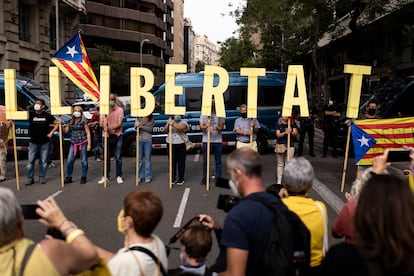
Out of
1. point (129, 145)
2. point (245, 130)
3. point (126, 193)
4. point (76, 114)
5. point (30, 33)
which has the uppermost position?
point (30, 33)

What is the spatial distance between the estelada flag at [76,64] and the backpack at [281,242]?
800 centimetres

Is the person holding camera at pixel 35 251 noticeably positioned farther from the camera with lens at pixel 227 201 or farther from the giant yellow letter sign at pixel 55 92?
the giant yellow letter sign at pixel 55 92

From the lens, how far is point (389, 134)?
27.4 ft

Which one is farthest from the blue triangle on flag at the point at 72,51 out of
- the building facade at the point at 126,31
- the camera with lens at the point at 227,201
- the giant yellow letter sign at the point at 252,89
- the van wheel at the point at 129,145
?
the building facade at the point at 126,31

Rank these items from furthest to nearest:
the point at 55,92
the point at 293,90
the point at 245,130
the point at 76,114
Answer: the point at 76,114 → the point at 245,130 → the point at 55,92 → the point at 293,90

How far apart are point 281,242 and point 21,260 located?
1374mm

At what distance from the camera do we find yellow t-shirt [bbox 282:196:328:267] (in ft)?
9.45

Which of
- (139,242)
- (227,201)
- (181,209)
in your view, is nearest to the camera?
(139,242)

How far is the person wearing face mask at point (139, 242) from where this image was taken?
8.16ft

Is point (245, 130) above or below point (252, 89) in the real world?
below

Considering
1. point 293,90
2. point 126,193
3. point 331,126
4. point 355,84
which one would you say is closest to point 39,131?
point 126,193

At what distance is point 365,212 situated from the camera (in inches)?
80.9

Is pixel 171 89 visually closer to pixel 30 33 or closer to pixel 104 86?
pixel 104 86

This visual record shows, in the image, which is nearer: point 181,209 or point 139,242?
point 139,242
